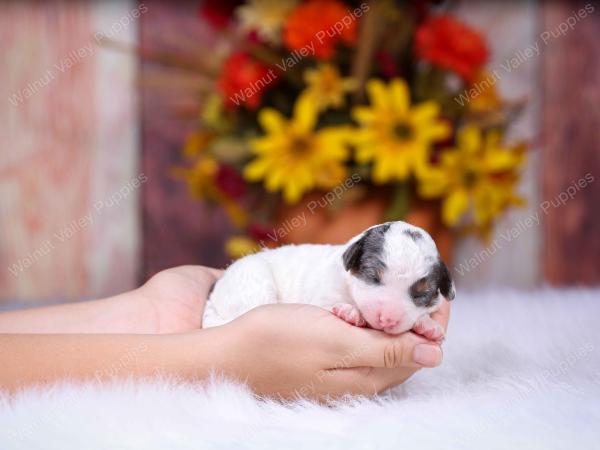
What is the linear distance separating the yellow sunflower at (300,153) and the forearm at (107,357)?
90 cm

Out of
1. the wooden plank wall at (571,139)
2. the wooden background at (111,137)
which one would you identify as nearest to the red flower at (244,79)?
the wooden background at (111,137)

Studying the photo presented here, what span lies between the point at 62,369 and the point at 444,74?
1.45 meters

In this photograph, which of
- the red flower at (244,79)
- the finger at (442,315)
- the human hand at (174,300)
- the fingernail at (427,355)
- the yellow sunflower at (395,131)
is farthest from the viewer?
the red flower at (244,79)

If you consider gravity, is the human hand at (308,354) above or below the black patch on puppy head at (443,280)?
below

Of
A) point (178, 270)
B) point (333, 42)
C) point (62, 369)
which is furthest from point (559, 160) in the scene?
point (62, 369)

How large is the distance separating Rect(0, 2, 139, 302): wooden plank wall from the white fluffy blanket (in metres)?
1.69

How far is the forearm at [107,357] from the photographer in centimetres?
101

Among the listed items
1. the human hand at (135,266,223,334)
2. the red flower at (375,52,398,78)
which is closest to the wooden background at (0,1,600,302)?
the red flower at (375,52,398,78)

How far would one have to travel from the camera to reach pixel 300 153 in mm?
1920

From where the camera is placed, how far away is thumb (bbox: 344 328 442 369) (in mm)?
985

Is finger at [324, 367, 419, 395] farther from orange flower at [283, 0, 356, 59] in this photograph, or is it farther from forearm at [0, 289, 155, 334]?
orange flower at [283, 0, 356, 59]

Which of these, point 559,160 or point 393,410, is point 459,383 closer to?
point 393,410

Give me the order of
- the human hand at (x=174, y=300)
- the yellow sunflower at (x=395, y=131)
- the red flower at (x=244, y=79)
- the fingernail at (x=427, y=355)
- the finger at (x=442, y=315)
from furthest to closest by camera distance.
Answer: the red flower at (x=244, y=79), the yellow sunflower at (x=395, y=131), the human hand at (x=174, y=300), the finger at (x=442, y=315), the fingernail at (x=427, y=355)

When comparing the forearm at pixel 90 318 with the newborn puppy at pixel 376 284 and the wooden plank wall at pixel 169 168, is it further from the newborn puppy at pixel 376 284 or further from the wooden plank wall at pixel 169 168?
the wooden plank wall at pixel 169 168
